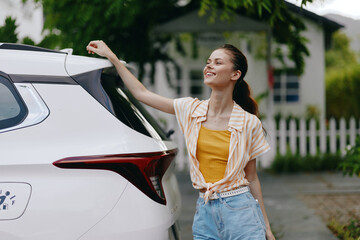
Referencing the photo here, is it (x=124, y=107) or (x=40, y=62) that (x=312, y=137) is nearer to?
(x=124, y=107)

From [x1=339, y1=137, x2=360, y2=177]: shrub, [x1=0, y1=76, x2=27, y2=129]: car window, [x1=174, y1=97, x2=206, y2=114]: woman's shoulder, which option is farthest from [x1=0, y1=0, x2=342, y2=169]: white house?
[x1=0, y1=76, x2=27, y2=129]: car window

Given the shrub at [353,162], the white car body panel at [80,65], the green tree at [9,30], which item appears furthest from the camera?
the shrub at [353,162]

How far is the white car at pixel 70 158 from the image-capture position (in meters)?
2.32

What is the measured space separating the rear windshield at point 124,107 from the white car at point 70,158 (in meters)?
0.01

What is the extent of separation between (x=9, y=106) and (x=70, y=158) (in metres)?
0.47

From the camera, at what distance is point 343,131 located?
10.4m

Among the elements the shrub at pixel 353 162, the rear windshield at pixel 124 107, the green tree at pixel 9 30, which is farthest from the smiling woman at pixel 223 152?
the shrub at pixel 353 162

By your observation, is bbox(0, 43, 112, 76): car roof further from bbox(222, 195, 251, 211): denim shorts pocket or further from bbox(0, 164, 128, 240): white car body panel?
bbox(222, 195, 251, 211): denim shorts pocket

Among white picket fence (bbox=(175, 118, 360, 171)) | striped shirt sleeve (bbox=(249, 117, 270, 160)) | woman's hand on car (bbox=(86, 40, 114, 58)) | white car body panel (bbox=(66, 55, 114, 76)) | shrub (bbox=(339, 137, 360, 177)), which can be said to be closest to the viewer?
white car body panel (bbox=(66, 55, 114, 76))

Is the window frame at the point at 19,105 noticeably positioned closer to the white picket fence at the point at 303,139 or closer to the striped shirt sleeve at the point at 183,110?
the striped shirt sleeve at the point at 183,110

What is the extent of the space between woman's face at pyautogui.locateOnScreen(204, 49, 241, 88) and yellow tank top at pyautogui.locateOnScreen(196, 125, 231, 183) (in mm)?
307

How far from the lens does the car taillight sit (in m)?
2.37

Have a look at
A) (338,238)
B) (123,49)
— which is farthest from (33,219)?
(123,49)

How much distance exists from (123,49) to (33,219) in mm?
4942
